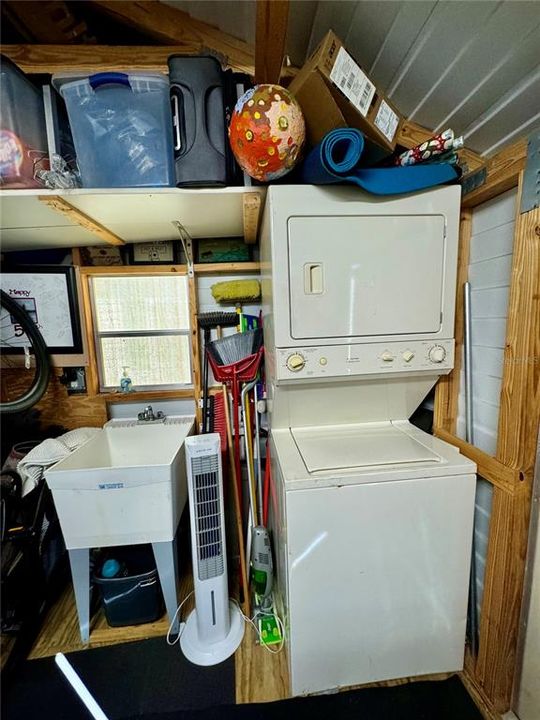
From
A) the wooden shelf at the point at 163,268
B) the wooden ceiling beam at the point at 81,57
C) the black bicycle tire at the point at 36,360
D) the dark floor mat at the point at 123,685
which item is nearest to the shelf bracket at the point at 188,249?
the wooden shelf at the point at 163,268

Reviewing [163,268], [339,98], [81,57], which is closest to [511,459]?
[339,98]

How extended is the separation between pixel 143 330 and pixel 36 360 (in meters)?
0.60

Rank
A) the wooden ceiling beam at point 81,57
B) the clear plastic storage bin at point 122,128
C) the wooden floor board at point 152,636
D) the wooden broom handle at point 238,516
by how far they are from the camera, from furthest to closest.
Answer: the wooden broom handle at point 238,516, the wooden floor board at point 152,636, the wooden ceiling beam at point 81,57, the clear plastic storage bin at point 122,128

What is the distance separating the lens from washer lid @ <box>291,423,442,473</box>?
3.66 feet

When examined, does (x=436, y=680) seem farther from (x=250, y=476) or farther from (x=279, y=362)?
(x=279, y=362)

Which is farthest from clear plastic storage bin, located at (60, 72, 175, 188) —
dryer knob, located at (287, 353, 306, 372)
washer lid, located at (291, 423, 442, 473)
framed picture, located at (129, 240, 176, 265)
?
washer lid, located at (291, 423, 442, 473)

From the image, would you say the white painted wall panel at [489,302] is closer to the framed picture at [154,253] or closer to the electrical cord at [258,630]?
the electrical cord at [258,630]

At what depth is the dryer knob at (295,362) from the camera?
112cm

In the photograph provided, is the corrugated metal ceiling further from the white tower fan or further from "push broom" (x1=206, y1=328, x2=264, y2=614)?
the white tower fan

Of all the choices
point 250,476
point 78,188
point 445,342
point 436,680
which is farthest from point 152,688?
point 78,188

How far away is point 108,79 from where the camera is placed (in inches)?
39.6

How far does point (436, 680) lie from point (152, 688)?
4.05ft

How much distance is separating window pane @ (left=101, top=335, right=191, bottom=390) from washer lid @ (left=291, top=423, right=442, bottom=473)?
93 cm

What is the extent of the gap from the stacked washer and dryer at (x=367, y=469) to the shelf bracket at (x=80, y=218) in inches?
32.2
